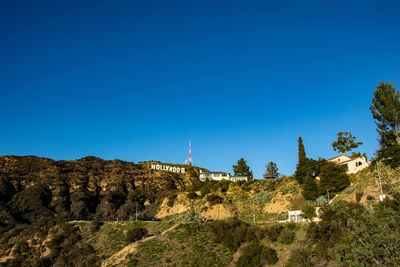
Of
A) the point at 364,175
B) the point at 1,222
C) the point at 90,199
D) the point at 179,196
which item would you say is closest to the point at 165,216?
the point at 179,196

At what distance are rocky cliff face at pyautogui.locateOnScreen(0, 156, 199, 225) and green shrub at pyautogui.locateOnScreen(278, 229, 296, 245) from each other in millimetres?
52042

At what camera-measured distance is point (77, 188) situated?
323 ft

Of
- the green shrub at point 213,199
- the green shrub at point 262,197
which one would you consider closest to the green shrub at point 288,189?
the green shrub at point 262,197

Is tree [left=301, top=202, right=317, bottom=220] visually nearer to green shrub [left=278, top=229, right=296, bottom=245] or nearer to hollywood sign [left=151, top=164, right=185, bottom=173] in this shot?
green shrub [left=278, top=229, right=296, bottom=245]

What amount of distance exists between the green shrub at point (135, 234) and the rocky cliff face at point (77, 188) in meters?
28.7

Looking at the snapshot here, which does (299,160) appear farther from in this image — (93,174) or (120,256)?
(93,174)

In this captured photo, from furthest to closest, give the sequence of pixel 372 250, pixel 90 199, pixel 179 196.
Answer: pixel 90 199 → pixel 179 196 → pixel 372 250

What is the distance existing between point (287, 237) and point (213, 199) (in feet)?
116

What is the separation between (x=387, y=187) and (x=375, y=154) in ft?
41.6

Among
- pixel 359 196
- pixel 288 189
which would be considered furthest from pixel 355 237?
pixel 288 189

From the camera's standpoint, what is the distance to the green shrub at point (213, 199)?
78438 mm

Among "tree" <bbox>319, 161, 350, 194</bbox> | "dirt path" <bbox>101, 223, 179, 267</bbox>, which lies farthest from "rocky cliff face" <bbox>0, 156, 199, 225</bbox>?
"tree" <bbox>319, 161, 350, 194</bbox>

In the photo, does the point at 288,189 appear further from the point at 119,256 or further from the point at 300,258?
the point at 119,256

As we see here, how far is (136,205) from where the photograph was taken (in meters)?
94.7
